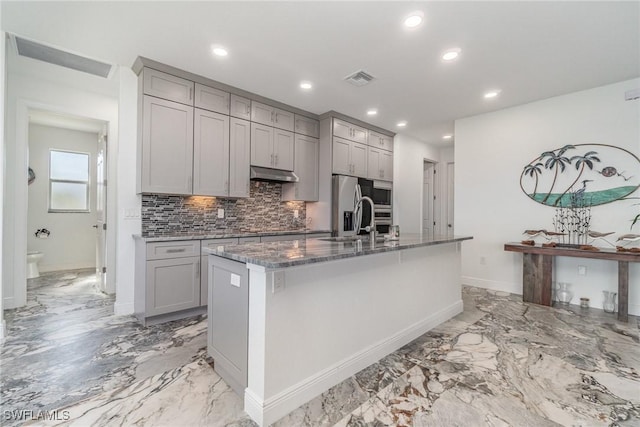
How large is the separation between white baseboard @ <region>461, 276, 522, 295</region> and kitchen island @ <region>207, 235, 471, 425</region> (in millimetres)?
2601

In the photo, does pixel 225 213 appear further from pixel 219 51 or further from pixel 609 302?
pixel 609 302

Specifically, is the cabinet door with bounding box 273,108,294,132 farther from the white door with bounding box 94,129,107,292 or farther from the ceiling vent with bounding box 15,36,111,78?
the white door with bounding box 94,129,107,292

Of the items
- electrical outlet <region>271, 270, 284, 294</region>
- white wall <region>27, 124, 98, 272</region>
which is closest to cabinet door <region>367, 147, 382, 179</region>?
electrical outlet <region>271, 270, 284, 294</region>

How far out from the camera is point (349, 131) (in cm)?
489

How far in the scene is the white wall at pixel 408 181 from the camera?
18.9 feet

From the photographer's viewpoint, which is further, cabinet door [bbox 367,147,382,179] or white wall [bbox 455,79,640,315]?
cabinet door [bbox 367,147,382,179]

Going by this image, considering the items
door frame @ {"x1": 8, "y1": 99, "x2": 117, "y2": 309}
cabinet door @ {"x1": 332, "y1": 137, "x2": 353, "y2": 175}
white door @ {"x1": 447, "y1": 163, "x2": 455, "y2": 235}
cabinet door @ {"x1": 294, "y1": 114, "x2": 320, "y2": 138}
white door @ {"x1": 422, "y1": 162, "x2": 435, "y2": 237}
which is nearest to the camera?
door frame @ {"x1": 8, "y1": 99, "x2": 117, "y2": 309}

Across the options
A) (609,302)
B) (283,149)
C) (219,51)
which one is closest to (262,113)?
(283,149)

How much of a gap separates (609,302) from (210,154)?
5.11m

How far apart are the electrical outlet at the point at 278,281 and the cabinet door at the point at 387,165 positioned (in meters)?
4.25

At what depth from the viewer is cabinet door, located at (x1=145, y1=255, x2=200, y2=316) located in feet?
9.41

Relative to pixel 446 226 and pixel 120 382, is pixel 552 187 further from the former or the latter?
pixel 120 382

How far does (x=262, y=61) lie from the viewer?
120 inches

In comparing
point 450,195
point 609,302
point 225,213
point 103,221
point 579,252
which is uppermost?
point 450,195
